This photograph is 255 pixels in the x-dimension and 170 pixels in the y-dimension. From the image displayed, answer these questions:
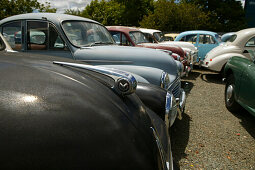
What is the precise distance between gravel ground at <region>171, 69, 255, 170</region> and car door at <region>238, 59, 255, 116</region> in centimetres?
55

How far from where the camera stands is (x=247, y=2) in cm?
2392

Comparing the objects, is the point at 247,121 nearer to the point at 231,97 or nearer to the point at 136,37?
the point at 231,97

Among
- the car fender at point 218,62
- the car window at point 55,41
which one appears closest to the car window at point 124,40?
the car window at point 55,41

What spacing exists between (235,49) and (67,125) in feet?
26.3

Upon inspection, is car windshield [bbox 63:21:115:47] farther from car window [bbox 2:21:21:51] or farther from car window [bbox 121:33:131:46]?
car window [bbox 121:33:131:46]

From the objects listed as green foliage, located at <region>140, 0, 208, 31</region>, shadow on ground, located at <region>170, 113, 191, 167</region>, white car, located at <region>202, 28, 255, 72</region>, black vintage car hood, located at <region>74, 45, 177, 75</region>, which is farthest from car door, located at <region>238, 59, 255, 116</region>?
green foliage, located at <region>140, 0, 208, 31</region>

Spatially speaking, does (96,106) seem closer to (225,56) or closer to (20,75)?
(20,75)

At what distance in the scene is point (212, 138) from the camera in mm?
3416

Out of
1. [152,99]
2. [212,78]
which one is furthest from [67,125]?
[212,78]

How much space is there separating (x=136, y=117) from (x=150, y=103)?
3.59 ft

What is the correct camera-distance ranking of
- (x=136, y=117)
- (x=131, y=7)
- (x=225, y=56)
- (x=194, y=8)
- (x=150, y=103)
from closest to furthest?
1. (x=136, y=117)
2. (x=150, y=103)
3. (x=225, y=56)
4. (x=194, y=8)
5. (x=131, y=7)

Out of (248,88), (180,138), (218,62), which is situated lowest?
(180,138)

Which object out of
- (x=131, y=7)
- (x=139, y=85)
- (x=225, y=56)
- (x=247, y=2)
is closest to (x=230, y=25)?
(x=247, y=2)

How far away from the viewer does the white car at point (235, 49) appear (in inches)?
292
